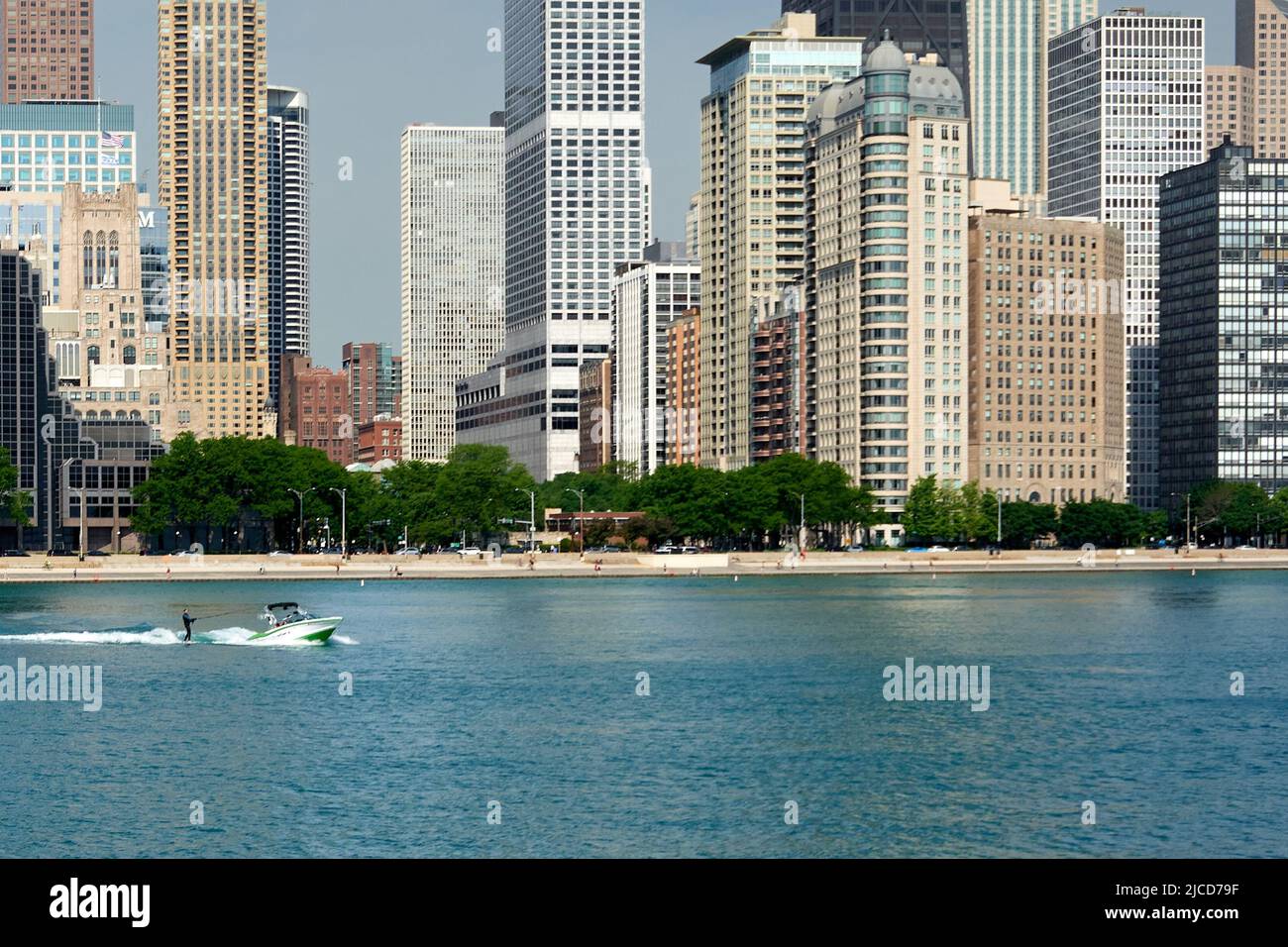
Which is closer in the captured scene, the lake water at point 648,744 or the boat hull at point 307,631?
the lake water at point 648,744

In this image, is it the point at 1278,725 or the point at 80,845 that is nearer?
the point at 80,845

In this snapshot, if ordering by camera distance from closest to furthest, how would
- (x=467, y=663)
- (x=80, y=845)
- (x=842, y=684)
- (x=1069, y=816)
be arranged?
1. (x=80, y=845)
2. (x=1069, y=816)
3. (x=842, y=684)
4. (x=467, y=663)

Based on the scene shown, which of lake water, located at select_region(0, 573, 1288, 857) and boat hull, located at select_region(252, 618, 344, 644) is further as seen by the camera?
boat hull, located at select_region(252, 618, 344, 644)

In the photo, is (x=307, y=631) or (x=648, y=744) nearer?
(x=648, y=744)

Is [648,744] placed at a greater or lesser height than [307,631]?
lesser

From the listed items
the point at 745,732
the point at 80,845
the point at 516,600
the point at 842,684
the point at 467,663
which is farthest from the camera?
the point at 516,600

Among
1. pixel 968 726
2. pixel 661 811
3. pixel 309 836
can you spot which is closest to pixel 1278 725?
pixel 968 726

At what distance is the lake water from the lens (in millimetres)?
50656

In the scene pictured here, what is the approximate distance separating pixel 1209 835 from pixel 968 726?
24.6m

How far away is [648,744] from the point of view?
68000 mm

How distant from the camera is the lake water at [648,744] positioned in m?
50.7
